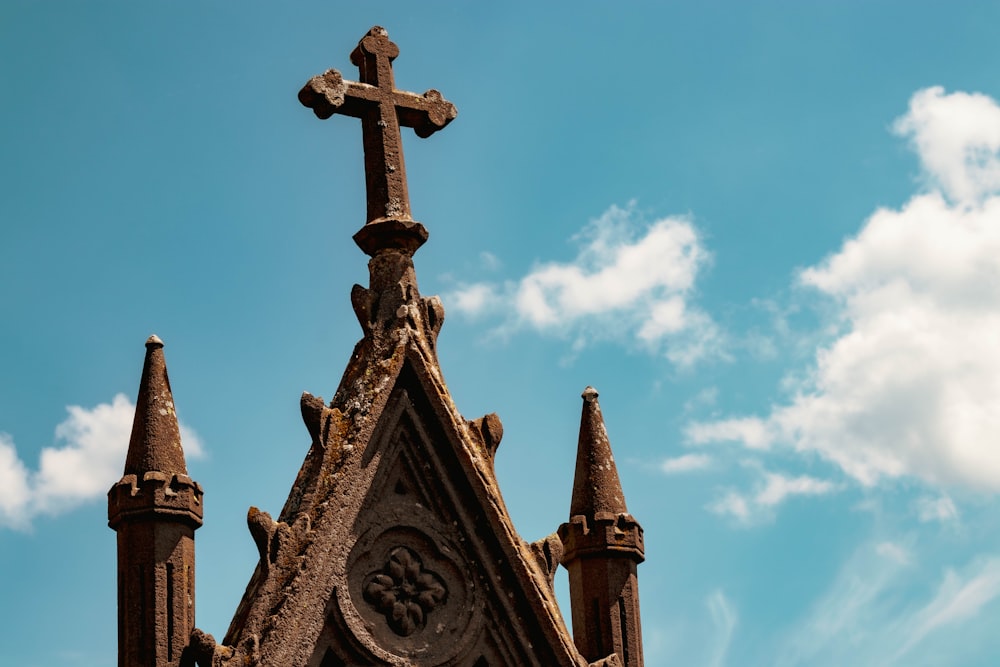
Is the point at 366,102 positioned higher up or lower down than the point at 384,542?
higher up

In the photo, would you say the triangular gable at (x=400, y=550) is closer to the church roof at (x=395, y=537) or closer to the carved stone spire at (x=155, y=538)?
the church roof at (x=395, y=537)

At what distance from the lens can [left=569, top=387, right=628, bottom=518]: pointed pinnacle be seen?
15.8 metres

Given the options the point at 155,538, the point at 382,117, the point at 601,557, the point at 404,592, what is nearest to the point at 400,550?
the point at 404,592

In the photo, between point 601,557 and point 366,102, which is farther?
point 366,102

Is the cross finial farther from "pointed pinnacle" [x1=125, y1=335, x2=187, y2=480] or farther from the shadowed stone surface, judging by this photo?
"pointed pinnacle" [x1=125, y1=335, x2=187, y2=480]

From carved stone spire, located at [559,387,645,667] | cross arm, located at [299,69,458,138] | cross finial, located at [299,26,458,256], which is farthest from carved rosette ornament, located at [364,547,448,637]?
cross arm, located at [299,69,458,138]

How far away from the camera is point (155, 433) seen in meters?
14.5

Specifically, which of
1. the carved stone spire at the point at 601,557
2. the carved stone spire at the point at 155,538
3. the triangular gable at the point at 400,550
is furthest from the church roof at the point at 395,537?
the carved stone spire at the point at 601,557

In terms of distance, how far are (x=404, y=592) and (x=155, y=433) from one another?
2.19m

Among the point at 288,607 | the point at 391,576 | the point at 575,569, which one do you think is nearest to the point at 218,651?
the point at 288,607

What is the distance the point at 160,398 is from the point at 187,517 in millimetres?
973

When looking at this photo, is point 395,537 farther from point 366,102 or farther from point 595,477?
point 366,102

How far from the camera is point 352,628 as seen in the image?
13977mm

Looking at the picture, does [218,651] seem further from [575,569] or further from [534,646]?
[575,569]
